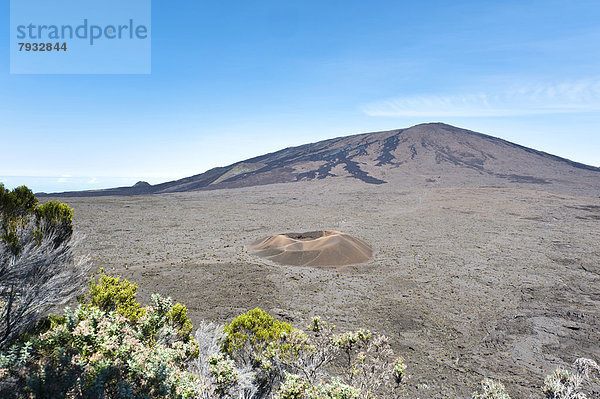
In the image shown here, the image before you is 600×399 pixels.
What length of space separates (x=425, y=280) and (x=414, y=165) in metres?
74.4

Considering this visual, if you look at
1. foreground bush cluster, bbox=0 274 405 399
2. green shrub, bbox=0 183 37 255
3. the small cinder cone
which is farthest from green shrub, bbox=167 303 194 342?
the small cinder cone

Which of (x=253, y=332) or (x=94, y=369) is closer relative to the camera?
(x=94, y=369)

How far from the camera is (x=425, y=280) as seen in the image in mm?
16344

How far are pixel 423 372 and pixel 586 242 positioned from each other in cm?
2613

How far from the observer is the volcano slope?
9.94 metres

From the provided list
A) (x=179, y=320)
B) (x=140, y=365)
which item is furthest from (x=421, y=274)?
(x=140, y=365)

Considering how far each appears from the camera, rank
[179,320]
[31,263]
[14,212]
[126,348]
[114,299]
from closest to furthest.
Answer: [126,348] → [31,263] → [14,212] → [179,320] → [114,299]

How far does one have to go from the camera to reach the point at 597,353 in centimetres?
966

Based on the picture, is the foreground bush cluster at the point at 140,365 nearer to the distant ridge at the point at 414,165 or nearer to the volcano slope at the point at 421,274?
the volcano slope at the point at 421,274

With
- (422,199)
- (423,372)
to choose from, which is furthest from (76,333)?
(422,199)

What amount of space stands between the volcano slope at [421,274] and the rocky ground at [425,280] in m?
0.07

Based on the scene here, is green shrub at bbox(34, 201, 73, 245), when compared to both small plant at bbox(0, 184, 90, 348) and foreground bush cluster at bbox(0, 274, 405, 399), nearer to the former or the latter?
small plant at bbox(0, 184, 90, 348)

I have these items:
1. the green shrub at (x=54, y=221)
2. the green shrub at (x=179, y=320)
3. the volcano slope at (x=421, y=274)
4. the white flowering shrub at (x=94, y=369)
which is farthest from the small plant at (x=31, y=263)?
the green shrub at (x=179, y=320)

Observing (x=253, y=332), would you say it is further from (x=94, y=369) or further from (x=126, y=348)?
(x=94, y=369)
